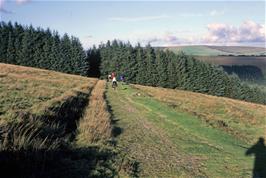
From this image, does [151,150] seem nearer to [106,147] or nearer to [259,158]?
[106,147]

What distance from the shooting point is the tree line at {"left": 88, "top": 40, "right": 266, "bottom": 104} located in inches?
3593

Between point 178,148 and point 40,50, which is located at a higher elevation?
point 40,50

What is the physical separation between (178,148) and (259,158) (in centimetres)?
299

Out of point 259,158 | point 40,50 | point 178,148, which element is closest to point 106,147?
point 178,148

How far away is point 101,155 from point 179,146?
3.58 m

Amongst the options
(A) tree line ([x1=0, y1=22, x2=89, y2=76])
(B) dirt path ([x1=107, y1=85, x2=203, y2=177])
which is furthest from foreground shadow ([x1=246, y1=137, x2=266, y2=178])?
(A) tree line ([x1=0, y1=22, x2=89, y2=76])

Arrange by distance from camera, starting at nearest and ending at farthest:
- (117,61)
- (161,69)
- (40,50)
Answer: (40,50) < (161,69) < (117,61)

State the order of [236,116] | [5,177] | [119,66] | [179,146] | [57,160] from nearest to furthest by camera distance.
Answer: [5,177] < [57,160] < [179,146] < [236,116] < [119,66]

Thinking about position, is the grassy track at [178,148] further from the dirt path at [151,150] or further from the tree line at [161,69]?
the tree line at [161,69]

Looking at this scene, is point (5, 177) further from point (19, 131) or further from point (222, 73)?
point (222, 73)

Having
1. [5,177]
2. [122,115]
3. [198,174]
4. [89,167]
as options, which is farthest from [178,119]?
[5,177]

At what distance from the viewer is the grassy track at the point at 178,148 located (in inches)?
353

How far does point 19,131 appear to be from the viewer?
8.06 meters

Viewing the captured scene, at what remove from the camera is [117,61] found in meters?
94.9
